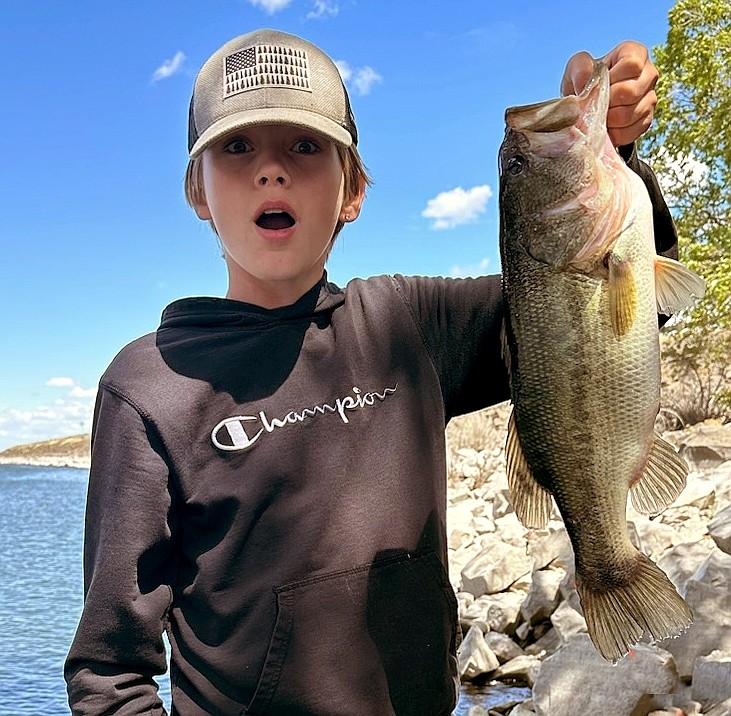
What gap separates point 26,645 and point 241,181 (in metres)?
10.4

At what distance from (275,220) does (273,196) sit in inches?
2.7

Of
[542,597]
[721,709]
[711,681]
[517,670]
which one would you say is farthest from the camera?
[542,597]

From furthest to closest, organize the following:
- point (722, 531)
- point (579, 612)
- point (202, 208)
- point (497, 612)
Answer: point (497, 612) < point (579, 612) < point (722, 531) < point (202, 208)

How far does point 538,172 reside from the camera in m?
2.15

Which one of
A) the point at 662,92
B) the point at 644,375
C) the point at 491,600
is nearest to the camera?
the point at 644,375

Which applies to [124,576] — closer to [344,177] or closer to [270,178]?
[270,178]

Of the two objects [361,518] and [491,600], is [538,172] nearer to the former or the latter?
[361,518]

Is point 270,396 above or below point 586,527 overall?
above

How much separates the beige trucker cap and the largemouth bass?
470mm

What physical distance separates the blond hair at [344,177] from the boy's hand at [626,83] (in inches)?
23.6

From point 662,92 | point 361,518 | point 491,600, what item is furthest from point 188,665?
point 662,92

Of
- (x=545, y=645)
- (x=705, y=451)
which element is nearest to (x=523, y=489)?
(x=545, y=645)

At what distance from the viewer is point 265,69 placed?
2.33 meters

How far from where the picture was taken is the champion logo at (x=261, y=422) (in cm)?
218
